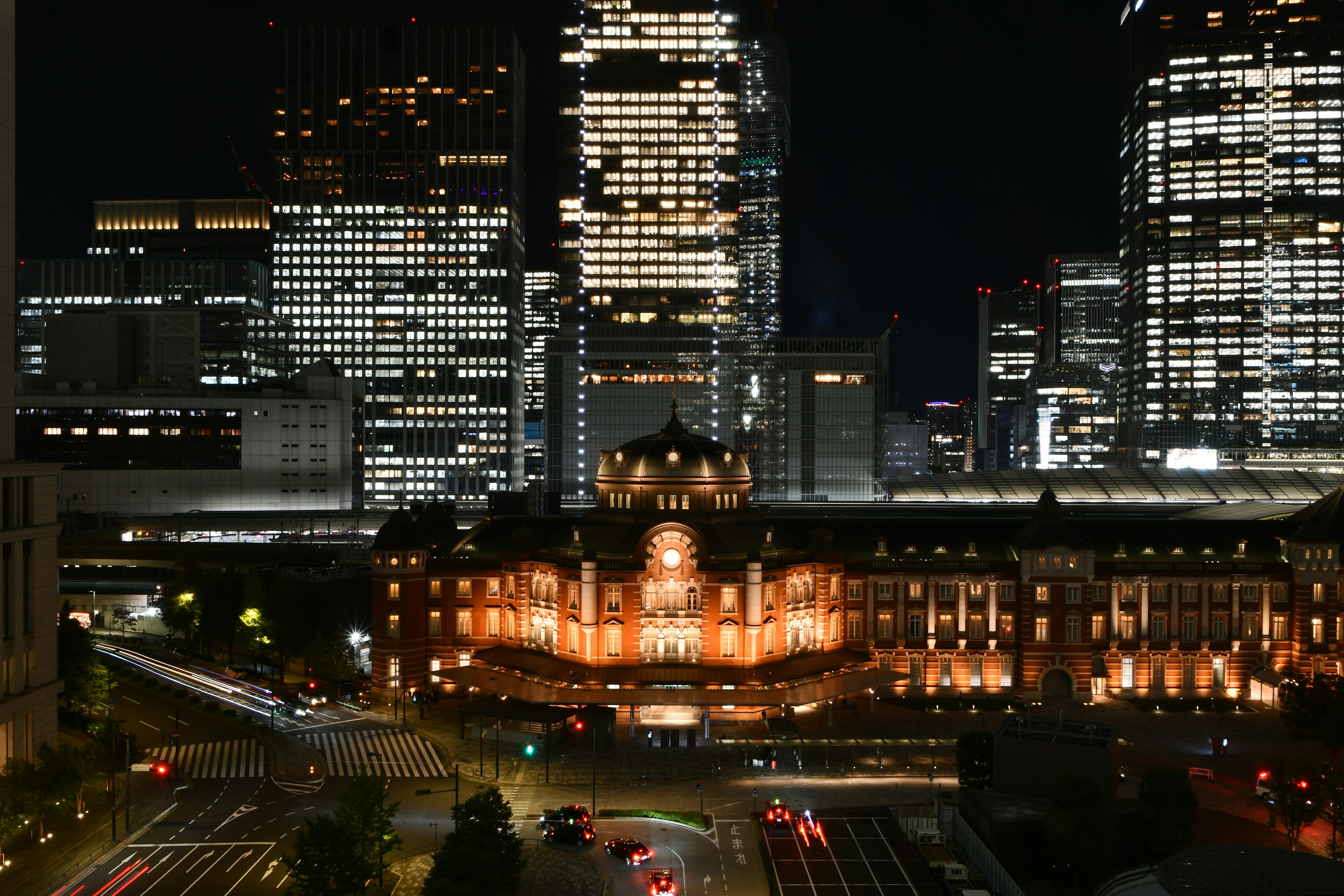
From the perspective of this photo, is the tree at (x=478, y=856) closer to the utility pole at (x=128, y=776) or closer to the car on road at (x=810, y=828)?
the car on road at (x=810, y=828)

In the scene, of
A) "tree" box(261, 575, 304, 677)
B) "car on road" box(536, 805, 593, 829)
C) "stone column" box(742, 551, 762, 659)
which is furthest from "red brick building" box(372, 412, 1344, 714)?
"car on road" box(536, 805, 593, 829)

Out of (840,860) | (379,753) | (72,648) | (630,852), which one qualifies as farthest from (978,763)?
(72,648)

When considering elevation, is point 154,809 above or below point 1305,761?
below

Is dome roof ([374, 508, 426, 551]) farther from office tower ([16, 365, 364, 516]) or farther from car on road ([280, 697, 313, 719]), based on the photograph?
office tower ([16, 365, 364, 516])

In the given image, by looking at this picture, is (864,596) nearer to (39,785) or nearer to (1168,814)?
(1168,814)

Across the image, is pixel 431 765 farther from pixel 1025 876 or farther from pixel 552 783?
pixel 1025 876

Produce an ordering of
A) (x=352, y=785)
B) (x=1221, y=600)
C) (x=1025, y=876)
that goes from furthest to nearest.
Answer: (x=1221, y=600)
(x=1025, y=876)
(x=352, y=785)

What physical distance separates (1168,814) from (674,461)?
54671 millimetres

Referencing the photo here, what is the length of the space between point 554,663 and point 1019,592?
45543mm

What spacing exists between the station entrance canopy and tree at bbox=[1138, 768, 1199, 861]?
1240 inches

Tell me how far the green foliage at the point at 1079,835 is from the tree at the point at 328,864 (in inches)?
1511

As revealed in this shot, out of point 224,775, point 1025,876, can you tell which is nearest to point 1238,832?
point 1025,876

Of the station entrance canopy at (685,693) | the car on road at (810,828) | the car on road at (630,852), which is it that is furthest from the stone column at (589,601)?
the car on road at (630,852)

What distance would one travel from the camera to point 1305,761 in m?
67.0
